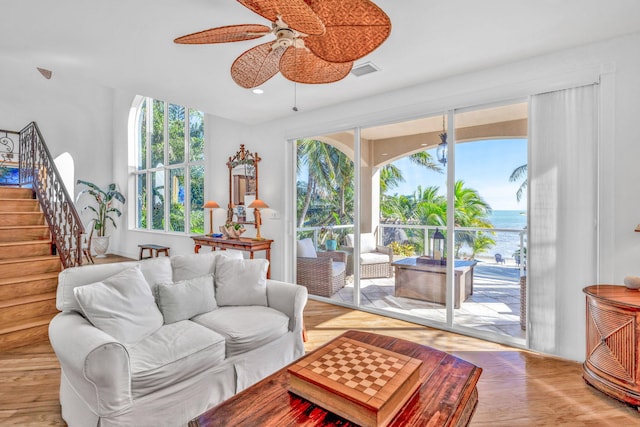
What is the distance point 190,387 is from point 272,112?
11.8 ft

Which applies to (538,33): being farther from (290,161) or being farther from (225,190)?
(225,190)

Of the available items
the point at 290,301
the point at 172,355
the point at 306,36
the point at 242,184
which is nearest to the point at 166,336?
the point at 172,355

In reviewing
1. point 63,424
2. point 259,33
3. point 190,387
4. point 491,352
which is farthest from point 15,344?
point 491,352

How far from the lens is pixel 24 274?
3.38 m

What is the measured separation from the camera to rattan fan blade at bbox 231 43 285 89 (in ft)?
6.48

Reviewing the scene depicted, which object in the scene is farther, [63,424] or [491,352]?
[491,352]

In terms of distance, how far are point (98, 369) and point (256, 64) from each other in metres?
1.92

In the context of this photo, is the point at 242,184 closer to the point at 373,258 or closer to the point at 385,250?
the point at 373,258

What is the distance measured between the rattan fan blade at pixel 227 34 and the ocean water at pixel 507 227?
2672 mm

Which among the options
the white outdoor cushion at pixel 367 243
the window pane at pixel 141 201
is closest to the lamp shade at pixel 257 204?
the white outdoor cushion at pixel 367 243

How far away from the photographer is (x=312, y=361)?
1.46 metres

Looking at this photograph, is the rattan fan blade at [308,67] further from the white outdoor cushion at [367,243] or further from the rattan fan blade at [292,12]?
the white outdoor cushion at [367,243]

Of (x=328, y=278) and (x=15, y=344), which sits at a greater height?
(x=328, y=278)

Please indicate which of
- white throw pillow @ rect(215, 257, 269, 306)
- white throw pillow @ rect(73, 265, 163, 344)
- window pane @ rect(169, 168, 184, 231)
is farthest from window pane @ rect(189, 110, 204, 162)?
white throw pillow @ rect(73, 265, 163, 344)
